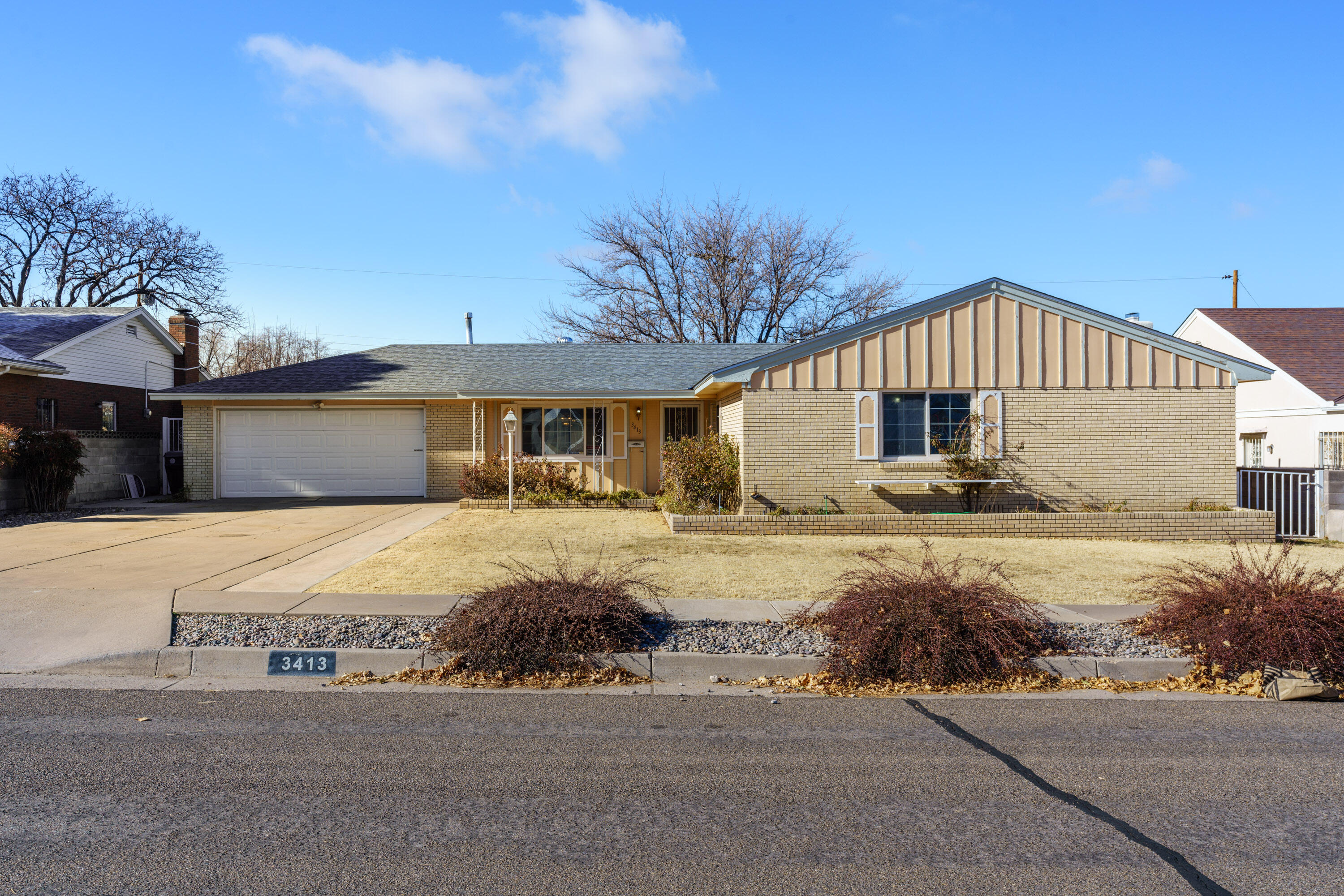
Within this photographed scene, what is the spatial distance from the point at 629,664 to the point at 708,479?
8.95 metres

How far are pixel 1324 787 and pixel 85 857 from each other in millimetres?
5655

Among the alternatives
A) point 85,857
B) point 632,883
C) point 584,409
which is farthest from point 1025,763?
point 584,409

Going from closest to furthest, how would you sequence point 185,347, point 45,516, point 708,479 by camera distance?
point 708,479 < point 45,516 < point 185,347

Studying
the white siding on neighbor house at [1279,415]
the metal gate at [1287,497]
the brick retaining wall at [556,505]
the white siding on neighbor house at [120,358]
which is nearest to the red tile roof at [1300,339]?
the white siding on neighbor house at [1279,415]

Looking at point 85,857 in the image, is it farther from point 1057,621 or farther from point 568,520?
point 568,520

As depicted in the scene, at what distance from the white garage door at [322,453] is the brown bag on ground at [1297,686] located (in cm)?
1695

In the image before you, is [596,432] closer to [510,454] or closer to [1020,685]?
[510,454]

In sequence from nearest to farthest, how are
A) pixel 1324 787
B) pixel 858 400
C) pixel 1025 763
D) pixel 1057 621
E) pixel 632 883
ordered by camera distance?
1. pixel 632 883
2. pixel 1324 787
3. pixel 1025 763
4. pixel 1057 621
5. pixel 858 400

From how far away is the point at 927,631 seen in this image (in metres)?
6.20

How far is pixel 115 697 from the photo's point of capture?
19.0 ft

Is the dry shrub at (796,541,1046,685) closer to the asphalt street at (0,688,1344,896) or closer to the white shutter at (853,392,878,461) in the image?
the asphalt street at (0,688,1344,896)

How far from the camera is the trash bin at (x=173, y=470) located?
2116cm

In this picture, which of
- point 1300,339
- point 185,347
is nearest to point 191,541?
point 185,347

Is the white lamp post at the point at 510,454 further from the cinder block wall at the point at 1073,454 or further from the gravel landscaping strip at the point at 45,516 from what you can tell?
the gravel landscaping strip at the point at 45,516
